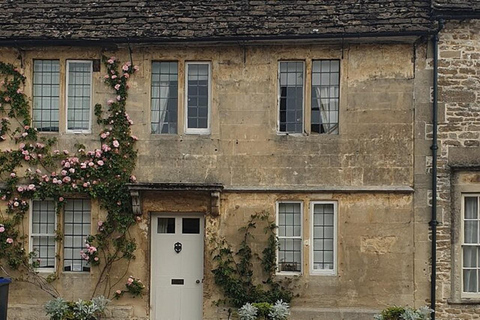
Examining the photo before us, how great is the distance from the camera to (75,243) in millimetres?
16375

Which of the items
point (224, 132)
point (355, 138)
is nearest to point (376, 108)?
point (355, 138)

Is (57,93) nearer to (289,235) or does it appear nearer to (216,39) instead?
(216,39)

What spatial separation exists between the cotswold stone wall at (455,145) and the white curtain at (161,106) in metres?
5.89

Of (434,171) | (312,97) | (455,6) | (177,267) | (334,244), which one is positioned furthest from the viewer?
(177,267)

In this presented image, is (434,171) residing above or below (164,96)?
below

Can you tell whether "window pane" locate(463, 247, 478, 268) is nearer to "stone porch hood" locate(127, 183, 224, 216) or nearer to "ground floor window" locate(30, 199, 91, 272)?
"stone porch hood" locate(127, 183, 224, 216)

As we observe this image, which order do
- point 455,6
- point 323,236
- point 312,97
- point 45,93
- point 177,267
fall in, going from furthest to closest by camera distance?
point 45,93, point 177,267, point 312,97, point 323,236, point 455,6

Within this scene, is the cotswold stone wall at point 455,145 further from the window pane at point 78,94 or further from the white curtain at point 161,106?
the window pane at point 78,94

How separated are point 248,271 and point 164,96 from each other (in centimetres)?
436

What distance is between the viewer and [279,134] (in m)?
16.1

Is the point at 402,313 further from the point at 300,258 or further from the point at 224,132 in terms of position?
the point at 224,132

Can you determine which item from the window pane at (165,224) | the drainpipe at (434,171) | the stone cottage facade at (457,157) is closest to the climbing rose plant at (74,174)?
the window pane at (165,224)

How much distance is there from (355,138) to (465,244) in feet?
10.8

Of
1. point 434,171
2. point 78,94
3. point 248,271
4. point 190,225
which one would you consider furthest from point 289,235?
point 78,94
